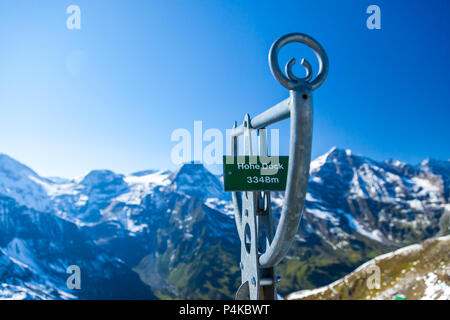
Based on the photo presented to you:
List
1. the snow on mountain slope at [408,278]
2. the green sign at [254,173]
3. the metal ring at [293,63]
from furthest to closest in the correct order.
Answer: the snow on mountain slope at [408,278]
the green sign at [254,173]
the metal ring at [293,63]

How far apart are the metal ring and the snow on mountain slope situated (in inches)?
4948

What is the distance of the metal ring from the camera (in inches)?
209

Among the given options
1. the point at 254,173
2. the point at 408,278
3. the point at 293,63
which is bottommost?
the point at 408,278

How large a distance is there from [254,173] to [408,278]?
169479mm

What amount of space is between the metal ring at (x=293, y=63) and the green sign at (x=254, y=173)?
11.4 ft

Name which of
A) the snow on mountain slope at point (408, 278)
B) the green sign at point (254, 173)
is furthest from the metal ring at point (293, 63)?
the snow on mountain slope at point (408, 278)

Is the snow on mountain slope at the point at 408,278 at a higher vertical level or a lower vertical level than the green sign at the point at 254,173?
lower

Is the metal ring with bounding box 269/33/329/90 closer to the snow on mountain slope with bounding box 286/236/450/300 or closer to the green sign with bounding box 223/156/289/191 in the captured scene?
the green sign with bounding box 223/156/289/191

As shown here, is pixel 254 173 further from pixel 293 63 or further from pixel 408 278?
pixel 408 278

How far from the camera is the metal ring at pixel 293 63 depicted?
5309mm

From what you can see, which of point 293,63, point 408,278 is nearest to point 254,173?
point 293,63

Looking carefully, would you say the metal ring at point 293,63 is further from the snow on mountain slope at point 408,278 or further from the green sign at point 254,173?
Result: the snow on mountain slope at point 408,278

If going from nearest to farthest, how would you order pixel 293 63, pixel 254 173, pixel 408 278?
1. pixel 293 63
2. pixel 254 173
3. pixel 408 278

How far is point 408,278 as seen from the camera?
143750mm
